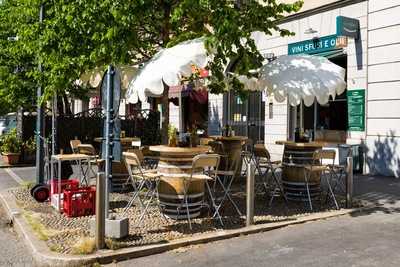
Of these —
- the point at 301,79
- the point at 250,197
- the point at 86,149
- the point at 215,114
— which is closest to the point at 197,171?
the point at 250,197

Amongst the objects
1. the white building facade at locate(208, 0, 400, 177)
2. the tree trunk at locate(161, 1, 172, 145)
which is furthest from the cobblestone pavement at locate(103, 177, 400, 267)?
the white building facade at locate(208, 0, 400, 177)

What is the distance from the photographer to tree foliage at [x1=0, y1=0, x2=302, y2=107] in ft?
26.2

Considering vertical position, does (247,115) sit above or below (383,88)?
below

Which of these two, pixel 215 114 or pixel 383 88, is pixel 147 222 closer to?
pixel 383 88

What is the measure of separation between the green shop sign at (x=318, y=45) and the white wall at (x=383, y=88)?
102cm

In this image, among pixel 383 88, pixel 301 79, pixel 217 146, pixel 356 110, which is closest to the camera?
pixel 301 79

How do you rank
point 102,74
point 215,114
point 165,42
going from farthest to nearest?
1. point 215,114
2. point 102,74
3. point 165,42

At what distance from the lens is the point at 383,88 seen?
12742 mm

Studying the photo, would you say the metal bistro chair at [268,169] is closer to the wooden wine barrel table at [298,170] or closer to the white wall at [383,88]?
the wooden wine barrel table at [298,170]

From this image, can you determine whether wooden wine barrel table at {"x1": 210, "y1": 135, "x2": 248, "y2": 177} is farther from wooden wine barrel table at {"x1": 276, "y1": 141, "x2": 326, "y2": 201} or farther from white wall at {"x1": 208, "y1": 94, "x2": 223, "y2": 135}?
white wall at {"x1": 208, "y1": 94, "x2": 223, "y2": 135}

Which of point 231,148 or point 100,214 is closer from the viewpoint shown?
point 100,214

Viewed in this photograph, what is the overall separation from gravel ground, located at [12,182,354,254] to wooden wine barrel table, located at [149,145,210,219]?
0.18m

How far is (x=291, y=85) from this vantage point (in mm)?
8758

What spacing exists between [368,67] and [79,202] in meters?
8.49
